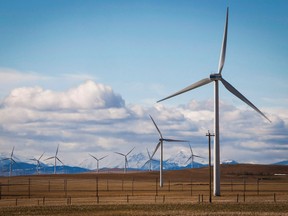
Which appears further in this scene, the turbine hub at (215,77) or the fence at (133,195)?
the turbine hub at (215,77)

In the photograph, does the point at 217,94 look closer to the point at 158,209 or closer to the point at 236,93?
the point at 236,93

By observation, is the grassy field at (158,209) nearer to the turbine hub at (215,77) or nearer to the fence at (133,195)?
the fence at (133,195)

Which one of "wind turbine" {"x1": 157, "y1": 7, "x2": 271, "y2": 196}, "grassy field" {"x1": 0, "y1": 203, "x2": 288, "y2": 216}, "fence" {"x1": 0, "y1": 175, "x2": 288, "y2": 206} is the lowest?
"fence" {"x1": 0, "y1": 175, "x2": 288, "y2": 206}

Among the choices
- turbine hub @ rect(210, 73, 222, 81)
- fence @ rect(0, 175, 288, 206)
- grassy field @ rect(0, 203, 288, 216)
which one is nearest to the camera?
grassy field @ rect(0, 203, 288, 216)

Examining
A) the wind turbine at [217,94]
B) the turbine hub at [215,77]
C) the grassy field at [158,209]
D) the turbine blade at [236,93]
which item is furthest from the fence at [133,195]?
the turbine hub at [215,77]

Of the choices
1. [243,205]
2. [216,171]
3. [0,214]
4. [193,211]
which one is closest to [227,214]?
[193,211]

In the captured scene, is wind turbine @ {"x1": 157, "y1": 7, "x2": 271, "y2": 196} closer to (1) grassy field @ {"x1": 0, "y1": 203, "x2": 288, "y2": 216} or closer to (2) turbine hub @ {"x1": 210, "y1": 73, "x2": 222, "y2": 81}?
(2) turbine hub @ {"x1": 210, "y1": 73, "x2": 222, "y2": 81}

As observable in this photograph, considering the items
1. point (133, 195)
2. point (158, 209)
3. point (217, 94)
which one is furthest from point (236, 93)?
point (158, 209)

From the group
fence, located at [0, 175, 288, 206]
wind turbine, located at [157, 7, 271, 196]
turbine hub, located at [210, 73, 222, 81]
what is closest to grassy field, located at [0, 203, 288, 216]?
fence, located at [0, 175, 288, 206]

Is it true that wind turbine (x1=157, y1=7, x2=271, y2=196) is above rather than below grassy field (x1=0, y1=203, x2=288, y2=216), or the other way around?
above

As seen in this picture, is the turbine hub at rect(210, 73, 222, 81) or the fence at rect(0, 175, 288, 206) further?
the turbine hub at rect(210, 73, 222, 81)

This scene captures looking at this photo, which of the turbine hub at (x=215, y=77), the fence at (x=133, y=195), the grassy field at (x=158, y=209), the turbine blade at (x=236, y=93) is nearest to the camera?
the grassy field at (x=158, y=209)

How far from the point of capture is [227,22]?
278 ft

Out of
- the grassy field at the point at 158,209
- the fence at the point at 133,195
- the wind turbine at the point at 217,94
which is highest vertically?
the wind turbine at the point at 217,94
